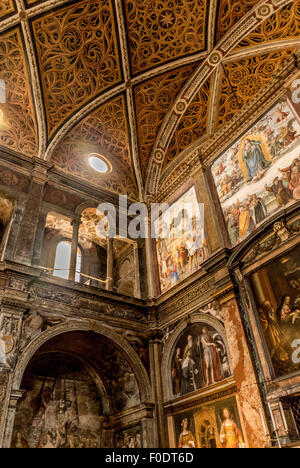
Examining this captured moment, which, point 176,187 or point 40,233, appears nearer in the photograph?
point 40,233

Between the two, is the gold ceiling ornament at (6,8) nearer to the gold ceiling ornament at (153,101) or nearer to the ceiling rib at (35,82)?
the ceiling rib at (35,82)

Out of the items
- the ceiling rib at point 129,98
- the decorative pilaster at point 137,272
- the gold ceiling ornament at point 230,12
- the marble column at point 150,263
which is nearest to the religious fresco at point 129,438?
the marble column at point 150,263

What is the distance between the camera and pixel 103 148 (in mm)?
13805

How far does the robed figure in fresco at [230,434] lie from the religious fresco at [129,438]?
246cm

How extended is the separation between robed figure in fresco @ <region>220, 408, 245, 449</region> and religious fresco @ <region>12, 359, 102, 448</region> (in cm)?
430

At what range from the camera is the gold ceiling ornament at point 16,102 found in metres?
10.9

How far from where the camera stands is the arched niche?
31.4ft

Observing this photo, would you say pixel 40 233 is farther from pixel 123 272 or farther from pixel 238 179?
pixel 238 179

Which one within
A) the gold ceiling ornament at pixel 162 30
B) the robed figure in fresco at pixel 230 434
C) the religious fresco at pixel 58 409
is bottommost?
the robed figure in fresco at pixel 230 434

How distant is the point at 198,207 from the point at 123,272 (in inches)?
173

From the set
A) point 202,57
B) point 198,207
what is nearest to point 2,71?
point 202,57

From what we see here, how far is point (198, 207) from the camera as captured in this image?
36.5 feet

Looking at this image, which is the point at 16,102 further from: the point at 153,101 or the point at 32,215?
the point at 153,101
